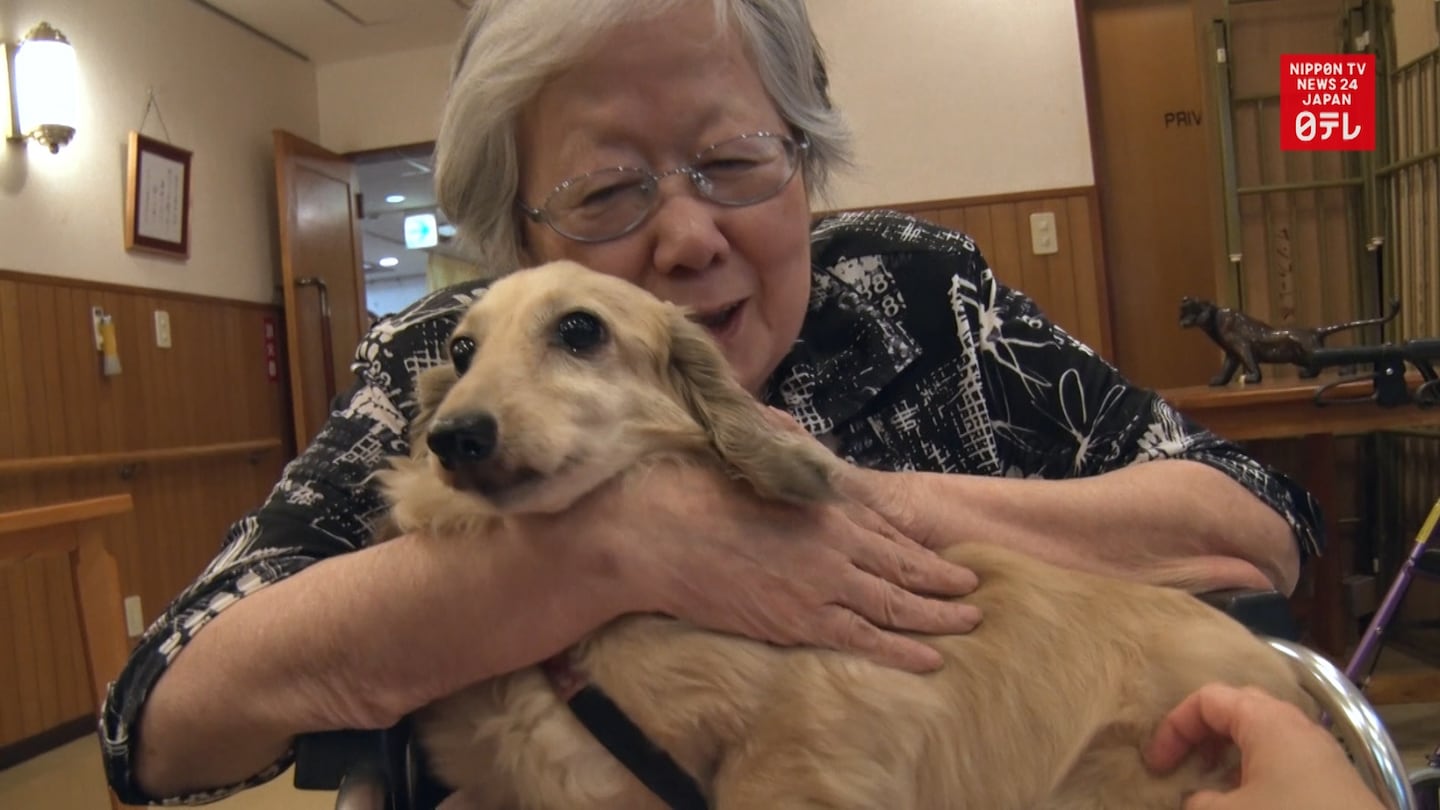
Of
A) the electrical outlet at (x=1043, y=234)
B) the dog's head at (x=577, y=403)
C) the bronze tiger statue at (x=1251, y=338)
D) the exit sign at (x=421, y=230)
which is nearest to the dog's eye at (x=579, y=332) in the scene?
the dog's head at (x=577, y=403)

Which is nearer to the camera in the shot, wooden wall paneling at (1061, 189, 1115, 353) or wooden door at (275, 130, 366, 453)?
wooden wall paneling at (1061, 189, 1115, 353)

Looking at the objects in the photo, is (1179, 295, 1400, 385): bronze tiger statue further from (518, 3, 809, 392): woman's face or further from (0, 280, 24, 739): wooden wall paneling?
(0, 280, 24, 739): wooden wall paneling

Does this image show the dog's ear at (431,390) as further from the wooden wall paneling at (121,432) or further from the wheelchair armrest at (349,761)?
A: the wooden wall paneling at (121,432)

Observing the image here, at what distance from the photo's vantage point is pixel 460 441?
771mm

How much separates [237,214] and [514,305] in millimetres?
4771

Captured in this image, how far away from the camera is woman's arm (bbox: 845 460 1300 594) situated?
1050mm

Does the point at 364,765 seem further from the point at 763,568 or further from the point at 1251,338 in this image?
the point at 1251,338

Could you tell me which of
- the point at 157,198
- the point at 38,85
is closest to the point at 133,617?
the point at 157,198

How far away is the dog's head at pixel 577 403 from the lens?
0.80 metres

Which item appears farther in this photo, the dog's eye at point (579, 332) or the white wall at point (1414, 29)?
the white wall at point (1414, 29)

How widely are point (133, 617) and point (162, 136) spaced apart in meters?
2.11

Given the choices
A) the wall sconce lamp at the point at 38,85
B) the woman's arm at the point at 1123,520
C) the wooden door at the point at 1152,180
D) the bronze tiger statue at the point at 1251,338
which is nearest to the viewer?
the woman's arm at the point at 1123,520

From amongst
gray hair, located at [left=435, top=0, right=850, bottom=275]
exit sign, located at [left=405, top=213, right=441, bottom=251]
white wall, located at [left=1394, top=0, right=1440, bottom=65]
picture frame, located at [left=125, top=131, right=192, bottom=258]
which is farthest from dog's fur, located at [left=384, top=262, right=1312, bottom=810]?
exit sign, located at [left=405, top=213, right=441, bottom=251]

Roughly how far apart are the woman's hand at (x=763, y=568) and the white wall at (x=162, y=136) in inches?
152
